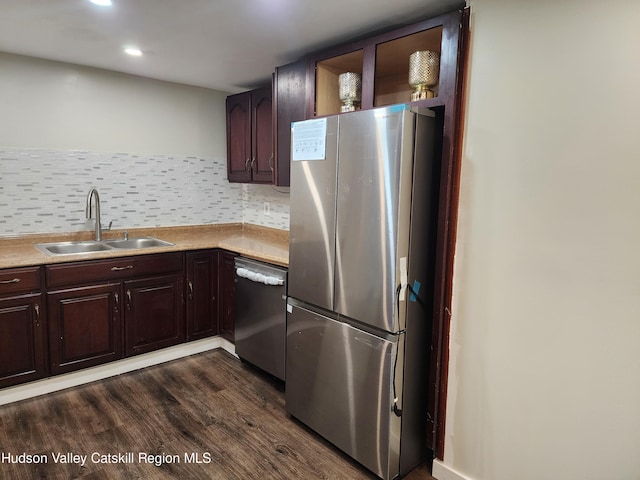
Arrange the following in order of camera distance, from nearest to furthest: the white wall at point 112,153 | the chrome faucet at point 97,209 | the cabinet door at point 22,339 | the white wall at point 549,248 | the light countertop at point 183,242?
the white wall at point 549,248 < the cabinet door at point 22,339 < the light countertop at point 183,242 < the white wall at point 112,153 < the chrome faucet at point 97,209

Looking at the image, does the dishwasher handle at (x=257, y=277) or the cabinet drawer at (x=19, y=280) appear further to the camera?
the dishwasher handle at (x=257, y=277)

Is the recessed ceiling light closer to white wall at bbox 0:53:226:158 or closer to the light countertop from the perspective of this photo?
white wall at bbox 0:53:226:158

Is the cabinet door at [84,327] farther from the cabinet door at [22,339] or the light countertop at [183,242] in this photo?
the light countertop at [183,242]

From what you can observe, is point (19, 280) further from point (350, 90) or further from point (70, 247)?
point (350, 90)

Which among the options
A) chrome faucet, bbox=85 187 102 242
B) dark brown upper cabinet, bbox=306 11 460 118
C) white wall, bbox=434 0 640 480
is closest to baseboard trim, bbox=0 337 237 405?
chrome faucet, bbox=85 187 102 242

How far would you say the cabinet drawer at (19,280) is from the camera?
2.38 metres

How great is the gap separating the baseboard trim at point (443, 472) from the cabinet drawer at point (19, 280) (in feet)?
8.07

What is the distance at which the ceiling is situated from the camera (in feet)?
6.25

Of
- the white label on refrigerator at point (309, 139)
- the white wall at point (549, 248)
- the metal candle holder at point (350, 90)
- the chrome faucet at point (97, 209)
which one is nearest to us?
the white wall at point (549, 248)

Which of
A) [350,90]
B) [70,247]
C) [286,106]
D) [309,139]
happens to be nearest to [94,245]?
[70,247]

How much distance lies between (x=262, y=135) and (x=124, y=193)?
48.1 inches

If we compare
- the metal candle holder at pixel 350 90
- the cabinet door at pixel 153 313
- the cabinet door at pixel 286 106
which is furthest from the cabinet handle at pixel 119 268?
the metal candle holder at pixel 350 90

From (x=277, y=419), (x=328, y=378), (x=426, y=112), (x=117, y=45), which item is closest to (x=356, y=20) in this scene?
(x=426, y=112)

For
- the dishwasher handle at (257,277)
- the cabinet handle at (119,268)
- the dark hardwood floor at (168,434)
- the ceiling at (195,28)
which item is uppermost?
the ceiling at (195,28)
